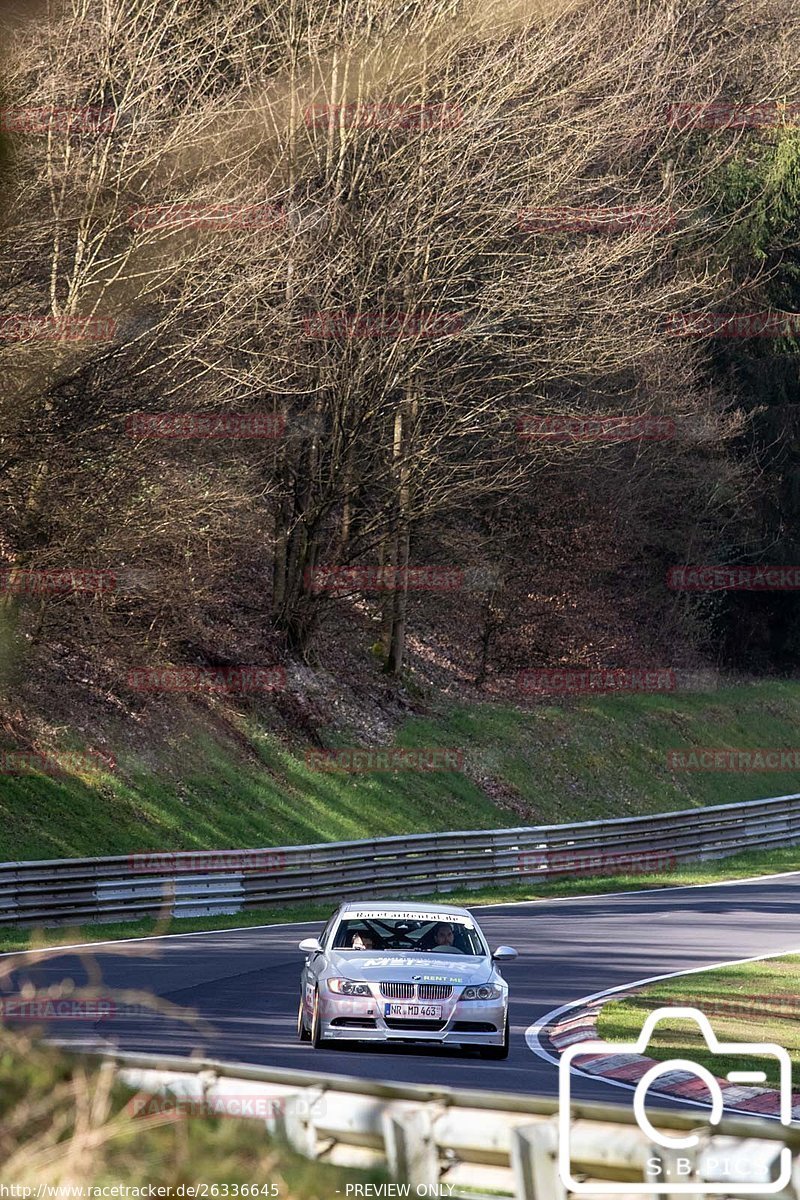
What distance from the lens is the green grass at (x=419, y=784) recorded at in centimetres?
2550

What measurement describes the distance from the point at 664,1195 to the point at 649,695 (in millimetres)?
41170

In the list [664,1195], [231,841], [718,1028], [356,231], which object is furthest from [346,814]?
[664,1195]

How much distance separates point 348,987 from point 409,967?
0.57m

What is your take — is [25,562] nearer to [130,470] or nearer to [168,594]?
[130,470]

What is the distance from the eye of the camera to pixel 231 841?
27234 mm

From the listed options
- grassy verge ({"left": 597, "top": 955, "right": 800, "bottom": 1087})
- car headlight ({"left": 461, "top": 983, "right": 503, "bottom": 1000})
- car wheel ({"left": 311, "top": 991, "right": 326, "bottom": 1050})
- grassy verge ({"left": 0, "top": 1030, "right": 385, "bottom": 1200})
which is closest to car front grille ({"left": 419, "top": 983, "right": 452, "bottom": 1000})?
car headlight ({"left": 461, "top": 983, "right": 503, "bottom": 1000})

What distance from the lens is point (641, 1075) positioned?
1261cm
